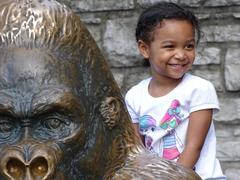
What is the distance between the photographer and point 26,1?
2754 millimetres

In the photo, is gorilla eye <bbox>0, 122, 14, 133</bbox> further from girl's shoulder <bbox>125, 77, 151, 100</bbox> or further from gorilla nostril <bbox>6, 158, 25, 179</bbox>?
girl's shoulder <bbox>125, 77, 151, 100</bbox>

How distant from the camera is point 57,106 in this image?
2.61 meters

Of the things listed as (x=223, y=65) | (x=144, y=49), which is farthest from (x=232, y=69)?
(x=144, y=49)

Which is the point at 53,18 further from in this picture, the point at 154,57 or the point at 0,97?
the point at 154,57

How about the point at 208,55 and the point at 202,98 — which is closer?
the point at 202,98

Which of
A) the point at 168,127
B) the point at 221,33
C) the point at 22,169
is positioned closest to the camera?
the point at 22,169

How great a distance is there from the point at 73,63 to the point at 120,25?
11.9 ft

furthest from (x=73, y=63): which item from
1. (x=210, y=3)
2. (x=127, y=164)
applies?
(x=210, y=3)

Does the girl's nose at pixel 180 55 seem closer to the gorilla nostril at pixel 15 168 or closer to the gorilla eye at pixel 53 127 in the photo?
the gorilla eye at pixel 53 127

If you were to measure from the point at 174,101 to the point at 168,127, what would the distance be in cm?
12

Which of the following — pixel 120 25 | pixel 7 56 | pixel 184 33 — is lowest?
pixel 120 25

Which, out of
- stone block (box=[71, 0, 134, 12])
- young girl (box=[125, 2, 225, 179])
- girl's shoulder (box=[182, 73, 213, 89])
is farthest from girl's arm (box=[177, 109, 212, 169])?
stone block (box=[71, 0, 134, 12])

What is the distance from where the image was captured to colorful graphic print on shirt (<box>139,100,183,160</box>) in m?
3.95

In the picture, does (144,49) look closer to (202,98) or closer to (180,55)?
(180,55)
